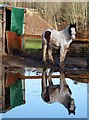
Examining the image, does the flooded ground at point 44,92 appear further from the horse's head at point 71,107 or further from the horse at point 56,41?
the horse at point 56,41

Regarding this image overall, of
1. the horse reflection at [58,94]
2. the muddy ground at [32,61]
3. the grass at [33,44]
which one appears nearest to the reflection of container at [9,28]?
the muddy ground at [32,61]

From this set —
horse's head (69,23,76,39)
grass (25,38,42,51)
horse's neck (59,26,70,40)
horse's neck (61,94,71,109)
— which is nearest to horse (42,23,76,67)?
horse's neck (59,26,70,40)

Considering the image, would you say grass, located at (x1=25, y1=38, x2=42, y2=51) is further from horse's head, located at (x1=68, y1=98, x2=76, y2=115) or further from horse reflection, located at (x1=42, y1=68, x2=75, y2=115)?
horse's head, located at (x1=68, y1=98, x2=76, y2=115)

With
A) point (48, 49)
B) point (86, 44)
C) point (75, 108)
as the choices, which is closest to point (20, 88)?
point (75, 108)

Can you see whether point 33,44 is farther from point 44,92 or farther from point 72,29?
point 44,92

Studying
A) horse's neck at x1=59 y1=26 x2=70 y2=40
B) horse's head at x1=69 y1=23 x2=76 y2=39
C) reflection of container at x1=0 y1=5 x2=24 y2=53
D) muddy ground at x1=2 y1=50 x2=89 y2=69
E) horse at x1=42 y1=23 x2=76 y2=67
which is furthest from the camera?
reflection of container at x1=0 y1=5 x2=24 y2=53

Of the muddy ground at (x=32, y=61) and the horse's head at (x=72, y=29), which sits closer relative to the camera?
the horse's head at (x=72, y=29)

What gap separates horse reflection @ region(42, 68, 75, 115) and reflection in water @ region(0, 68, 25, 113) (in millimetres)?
573

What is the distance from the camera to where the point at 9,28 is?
74.4 feet

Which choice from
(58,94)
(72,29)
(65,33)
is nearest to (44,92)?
(58,94)

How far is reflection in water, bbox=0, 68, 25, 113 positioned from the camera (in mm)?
10664

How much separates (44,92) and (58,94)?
2.16ft

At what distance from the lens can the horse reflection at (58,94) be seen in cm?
1015

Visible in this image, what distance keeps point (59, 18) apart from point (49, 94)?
33.6 m
